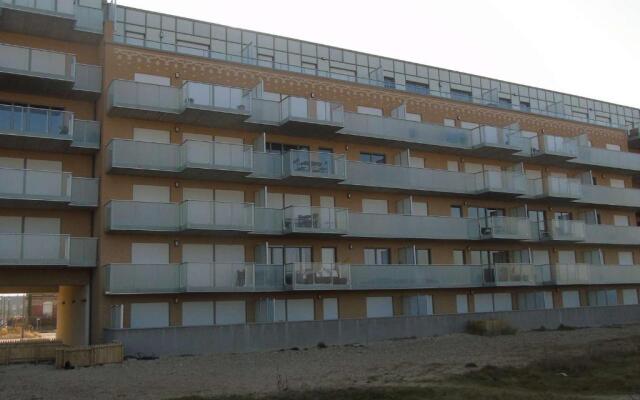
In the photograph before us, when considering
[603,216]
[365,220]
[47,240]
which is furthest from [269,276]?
[603,216]

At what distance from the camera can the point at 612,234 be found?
144ft

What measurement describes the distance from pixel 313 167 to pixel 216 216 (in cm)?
559

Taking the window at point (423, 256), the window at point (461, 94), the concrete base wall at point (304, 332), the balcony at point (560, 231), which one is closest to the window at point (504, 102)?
the window at point (461, 94)

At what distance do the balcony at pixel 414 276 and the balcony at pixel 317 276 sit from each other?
0.96 m

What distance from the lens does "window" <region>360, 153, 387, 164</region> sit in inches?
1453

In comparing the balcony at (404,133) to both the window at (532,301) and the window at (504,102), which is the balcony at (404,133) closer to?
the window at (504,102)

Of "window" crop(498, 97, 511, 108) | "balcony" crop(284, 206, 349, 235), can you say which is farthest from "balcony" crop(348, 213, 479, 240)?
Answer: "window" crop(498, 97, 511, 108)

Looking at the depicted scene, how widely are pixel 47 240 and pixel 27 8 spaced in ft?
32.6

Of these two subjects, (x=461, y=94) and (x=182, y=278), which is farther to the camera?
(x=461, y=94)

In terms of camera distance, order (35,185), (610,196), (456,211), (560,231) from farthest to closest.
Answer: (610,196), (560,231), (456,211), (35,185)

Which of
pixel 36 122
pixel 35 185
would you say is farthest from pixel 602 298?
pixel 36 122

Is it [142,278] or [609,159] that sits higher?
[609,159]

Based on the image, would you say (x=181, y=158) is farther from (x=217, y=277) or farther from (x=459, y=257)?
(x=459, y=257)

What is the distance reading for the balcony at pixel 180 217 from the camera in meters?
28.6
